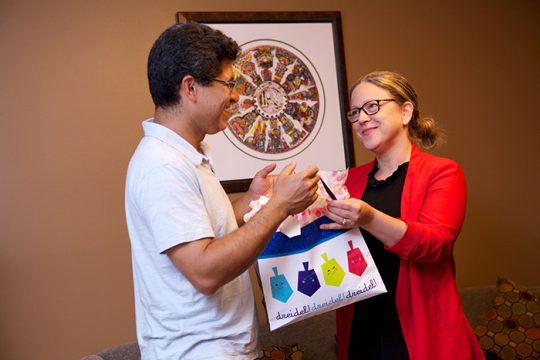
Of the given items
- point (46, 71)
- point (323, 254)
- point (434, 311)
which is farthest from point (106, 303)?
point (434, 311)

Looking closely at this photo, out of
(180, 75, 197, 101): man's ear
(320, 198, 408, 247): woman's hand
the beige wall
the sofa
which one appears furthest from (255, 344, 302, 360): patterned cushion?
(180, 75, 197, 101): man's ear

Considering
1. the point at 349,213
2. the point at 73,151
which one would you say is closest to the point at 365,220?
the point at 349,213

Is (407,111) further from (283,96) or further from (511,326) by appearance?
(511,326)

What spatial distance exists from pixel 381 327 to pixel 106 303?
1494 mm

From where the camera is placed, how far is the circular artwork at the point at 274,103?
250 centimetres

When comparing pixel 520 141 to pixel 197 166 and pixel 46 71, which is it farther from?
pixel 46 71

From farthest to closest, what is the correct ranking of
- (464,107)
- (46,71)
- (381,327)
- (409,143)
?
(464,107)
(46,71)
(409,143)
(381,327)

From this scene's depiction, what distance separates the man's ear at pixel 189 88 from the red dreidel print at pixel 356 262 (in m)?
0.67

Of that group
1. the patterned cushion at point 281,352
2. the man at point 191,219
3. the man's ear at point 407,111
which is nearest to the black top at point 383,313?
the man's ear at point 407,111

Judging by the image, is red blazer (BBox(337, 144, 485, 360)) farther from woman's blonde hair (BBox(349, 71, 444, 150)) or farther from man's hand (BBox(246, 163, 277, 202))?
man's hand (BBox(246, 163, 277, 202))

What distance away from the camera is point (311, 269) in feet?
4.33

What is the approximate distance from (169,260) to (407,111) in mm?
1125

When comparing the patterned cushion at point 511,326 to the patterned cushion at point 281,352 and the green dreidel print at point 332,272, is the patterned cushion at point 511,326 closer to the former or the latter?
the patterned cushion at point 281,352

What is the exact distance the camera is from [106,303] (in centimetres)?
225
